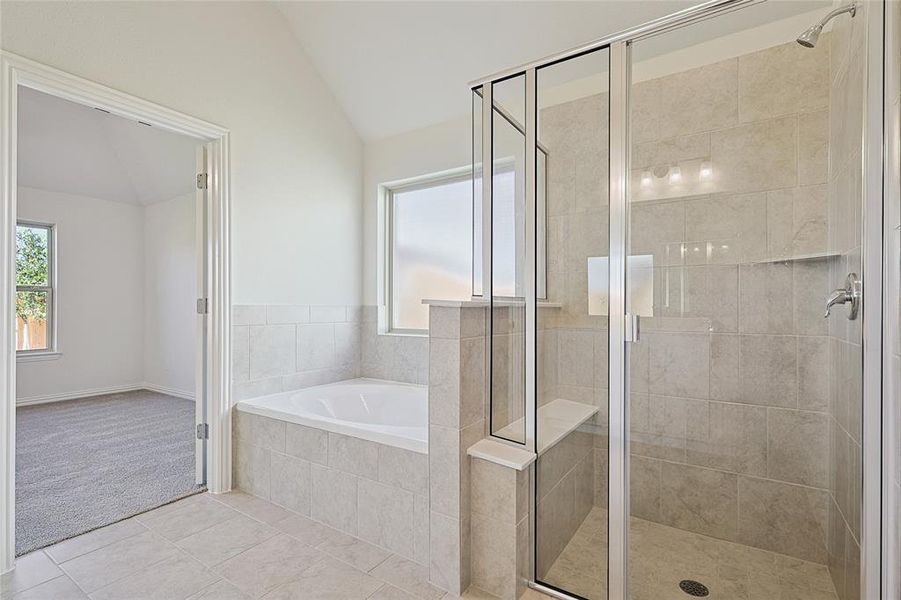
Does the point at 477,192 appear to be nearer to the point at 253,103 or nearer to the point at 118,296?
the point at 253,103

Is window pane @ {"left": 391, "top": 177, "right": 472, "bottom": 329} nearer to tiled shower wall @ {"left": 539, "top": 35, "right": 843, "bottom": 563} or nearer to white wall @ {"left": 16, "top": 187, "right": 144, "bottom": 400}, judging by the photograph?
tiled shower wall @ {"left": 539, "top": 35, "right": 843, "bottom": 563}

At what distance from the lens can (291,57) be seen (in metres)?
2.92

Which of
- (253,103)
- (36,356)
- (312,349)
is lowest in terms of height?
(36,356)

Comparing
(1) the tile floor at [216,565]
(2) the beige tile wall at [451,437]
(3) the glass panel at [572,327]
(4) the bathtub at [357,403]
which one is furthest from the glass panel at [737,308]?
(4) the bathtub at [357,403]

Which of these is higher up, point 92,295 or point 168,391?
point 92,295

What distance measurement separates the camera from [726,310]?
1.78m

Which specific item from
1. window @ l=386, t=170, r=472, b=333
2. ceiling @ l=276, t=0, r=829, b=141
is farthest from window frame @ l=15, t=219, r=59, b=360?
window @ l=386, t=170, r=472, b=333

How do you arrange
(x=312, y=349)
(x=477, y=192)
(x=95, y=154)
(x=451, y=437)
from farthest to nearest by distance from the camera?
(x=95, y=154), (x=312, y=349), (x=477, y=192), (x=451, y=437)

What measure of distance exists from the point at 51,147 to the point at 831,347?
601 centimetres

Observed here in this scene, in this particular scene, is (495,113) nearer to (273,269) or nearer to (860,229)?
(860,229)

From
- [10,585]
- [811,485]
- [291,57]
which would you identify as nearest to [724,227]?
[811,485]

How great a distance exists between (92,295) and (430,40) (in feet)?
15.8

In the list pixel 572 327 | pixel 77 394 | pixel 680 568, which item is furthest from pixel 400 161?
pixel 77 394

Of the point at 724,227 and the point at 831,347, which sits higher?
the point at 724,227
